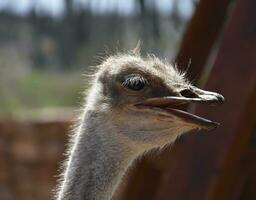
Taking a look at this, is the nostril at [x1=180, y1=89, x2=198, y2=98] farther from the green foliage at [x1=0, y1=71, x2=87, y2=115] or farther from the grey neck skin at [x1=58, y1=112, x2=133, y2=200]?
the green foliage at [x1=0, y1=71, x2=87, y2=115]

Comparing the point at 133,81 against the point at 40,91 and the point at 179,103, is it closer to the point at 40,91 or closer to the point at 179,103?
the point at 179,103

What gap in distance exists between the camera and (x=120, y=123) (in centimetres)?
297

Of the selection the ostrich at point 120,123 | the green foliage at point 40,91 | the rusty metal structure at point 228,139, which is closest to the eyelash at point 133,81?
the ostrich at point 120,123

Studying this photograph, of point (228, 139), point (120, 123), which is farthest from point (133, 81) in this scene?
point (228, 139)

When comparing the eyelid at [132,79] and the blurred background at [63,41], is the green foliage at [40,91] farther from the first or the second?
the eyelid at [132,79]

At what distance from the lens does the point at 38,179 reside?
25.3 ft

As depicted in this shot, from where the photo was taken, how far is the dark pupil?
9.64ft

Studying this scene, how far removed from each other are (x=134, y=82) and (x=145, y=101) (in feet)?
0.26

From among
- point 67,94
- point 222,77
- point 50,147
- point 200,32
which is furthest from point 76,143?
point 67,94

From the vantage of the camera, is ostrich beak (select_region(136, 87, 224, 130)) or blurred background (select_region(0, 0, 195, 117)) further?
Result: blurred background (select_region(0, 0, 195, 117))

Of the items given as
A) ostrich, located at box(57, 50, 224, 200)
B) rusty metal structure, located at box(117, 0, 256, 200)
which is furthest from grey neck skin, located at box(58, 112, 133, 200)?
rusty metal structure, located at box(117, 0, 256, 200)

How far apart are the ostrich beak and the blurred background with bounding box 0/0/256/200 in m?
0.57

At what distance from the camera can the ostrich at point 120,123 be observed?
289 cm

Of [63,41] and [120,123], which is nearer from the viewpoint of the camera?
[120,123]
